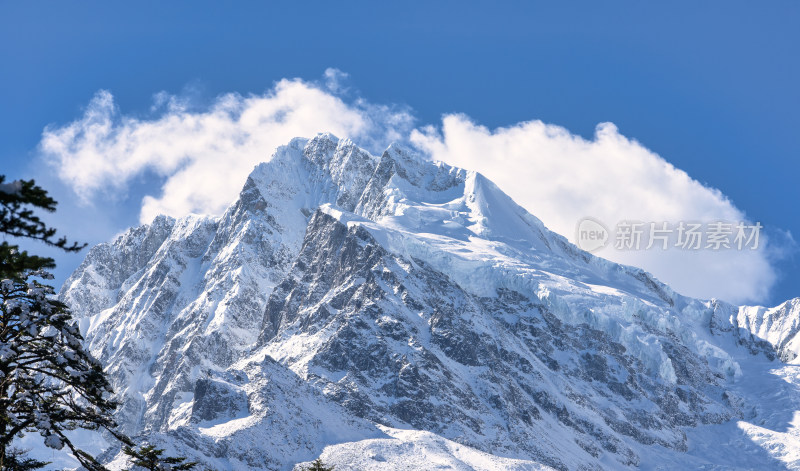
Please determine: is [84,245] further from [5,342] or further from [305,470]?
[305,470]

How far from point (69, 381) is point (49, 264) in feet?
12.4

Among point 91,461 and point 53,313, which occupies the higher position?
point 53,313

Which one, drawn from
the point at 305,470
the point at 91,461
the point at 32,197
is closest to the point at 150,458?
the point at 91,461

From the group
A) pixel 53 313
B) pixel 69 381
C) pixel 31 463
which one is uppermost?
pixel 53 313

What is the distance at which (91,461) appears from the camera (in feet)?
69.7

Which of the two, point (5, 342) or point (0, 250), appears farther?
point (5, 342)

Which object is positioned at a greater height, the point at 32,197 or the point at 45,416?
the point at 32,197

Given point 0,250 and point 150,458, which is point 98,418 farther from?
point 0,250

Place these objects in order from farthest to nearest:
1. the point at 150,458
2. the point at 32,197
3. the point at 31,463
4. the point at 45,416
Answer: the point at 31,463
the point at 150,458
the point at 45,416
the point at 32,197

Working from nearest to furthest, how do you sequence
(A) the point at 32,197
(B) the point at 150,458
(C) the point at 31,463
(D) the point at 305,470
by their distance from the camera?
(A) the point at 32,197 → (B) the point at 150,458 → (C) the point at 31,463 → (D) the point at 305,470

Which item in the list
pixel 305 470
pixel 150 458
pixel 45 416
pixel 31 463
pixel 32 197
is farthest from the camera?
pixel 305 470

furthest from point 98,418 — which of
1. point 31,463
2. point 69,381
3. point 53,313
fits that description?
point 31,463

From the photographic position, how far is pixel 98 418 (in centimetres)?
2077

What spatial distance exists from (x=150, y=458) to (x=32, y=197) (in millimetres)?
7452
